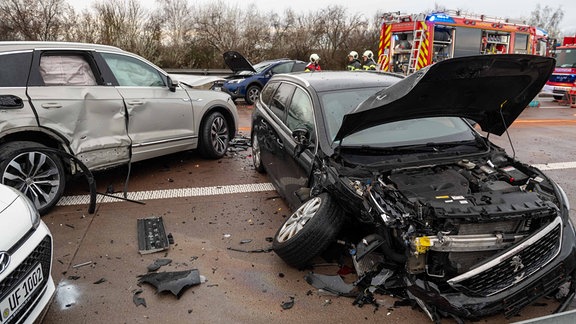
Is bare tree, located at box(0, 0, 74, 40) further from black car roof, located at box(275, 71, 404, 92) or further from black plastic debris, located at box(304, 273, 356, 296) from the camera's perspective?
black plastic debris, located at box(304, 273, 356, 296)

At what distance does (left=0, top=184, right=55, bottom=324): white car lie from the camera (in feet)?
7.40

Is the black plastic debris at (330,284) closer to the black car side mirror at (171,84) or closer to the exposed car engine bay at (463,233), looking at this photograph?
the exposed car engine bay at (463,233)

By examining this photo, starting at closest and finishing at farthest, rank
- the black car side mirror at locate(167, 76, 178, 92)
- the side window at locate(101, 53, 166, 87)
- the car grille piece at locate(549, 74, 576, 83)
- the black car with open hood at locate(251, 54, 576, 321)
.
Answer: the black car with open hood at locate(251, 54, 576, 321) → the side window at locate(101, 53, 166, 87) → the black car side mirror at locate(167, 76, 178, 92) → the car grille piece at locate(549, 74, 576, 83)

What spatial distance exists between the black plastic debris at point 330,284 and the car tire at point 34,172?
120 inches

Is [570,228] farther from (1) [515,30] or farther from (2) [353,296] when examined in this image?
(1) [515,30]

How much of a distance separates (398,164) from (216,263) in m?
1.80

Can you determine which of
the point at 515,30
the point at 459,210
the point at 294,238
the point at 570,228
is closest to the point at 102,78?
the point at 294,238

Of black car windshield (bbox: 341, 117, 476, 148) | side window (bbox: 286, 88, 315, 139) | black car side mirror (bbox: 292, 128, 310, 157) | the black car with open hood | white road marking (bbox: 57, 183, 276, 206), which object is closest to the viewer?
the black car with open hood

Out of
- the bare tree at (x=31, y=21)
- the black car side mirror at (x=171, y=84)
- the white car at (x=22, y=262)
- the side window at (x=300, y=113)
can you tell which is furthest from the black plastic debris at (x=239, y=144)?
the bare tree at (x=31, y=21)

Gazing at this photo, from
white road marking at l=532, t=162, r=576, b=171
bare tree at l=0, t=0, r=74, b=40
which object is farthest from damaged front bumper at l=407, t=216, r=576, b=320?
bare tree at l=0, t=0, r=74, b=40

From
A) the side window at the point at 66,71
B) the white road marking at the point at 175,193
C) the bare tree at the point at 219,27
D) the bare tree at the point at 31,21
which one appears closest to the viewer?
the side window at the point at 66,71

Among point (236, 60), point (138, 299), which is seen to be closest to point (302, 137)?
point (138, 299)

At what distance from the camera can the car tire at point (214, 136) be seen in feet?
22.1

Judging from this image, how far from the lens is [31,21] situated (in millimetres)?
22172
